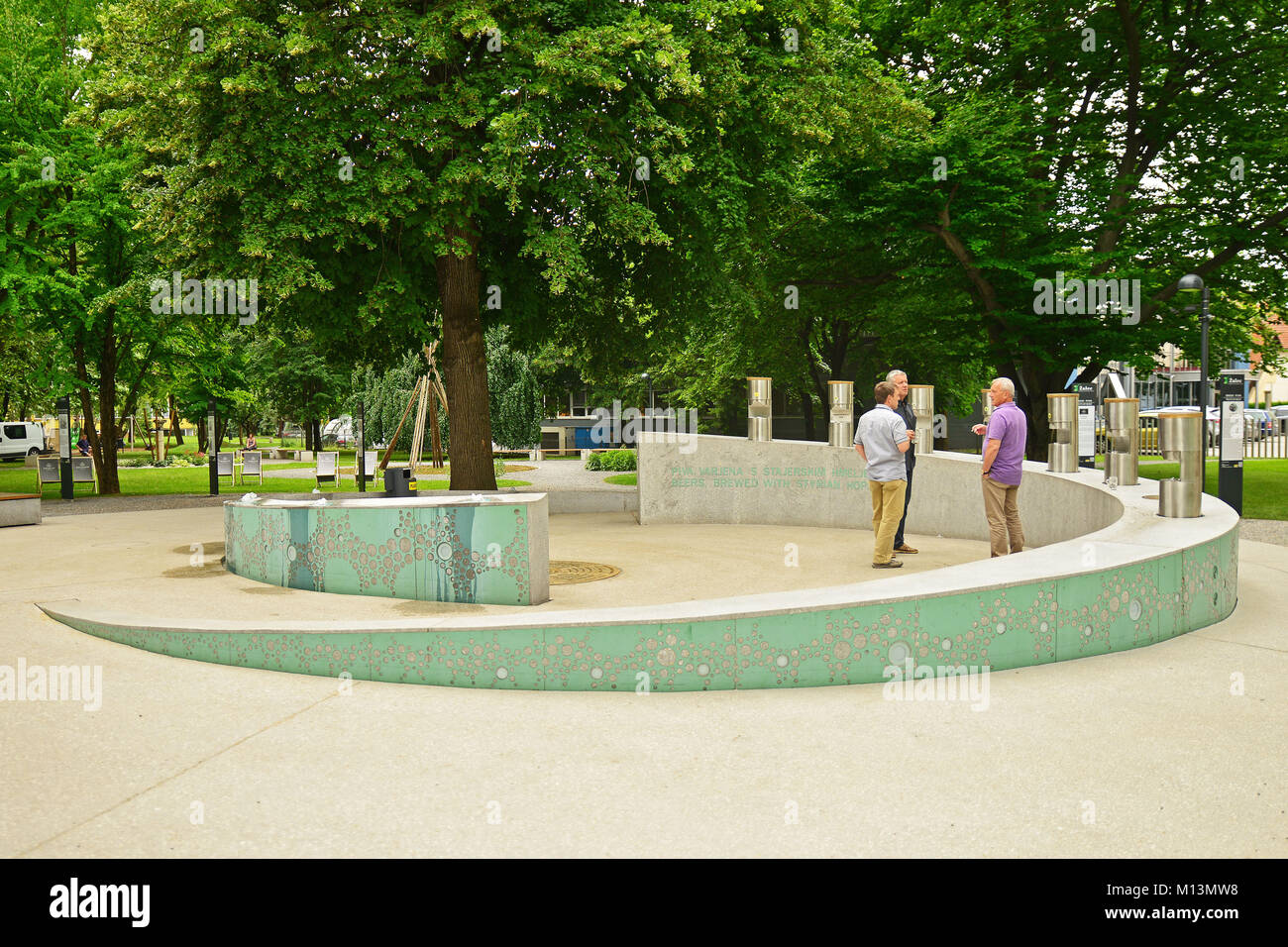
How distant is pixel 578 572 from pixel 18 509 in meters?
11.0

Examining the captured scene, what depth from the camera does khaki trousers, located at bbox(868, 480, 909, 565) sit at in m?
10.7

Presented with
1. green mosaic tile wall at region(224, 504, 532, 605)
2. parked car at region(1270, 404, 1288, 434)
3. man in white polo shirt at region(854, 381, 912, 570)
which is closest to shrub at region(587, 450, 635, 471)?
man in white polo shirt at region(854, 381, 912, 570)

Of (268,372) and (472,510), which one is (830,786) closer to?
(472,510)

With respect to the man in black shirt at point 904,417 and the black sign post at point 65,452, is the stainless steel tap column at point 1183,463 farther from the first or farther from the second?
the black sign post at point 65,452

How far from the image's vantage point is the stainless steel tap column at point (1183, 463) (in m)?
8.95

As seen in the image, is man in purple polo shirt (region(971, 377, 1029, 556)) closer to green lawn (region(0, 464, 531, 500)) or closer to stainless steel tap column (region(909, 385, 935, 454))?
stainless steel tap column (region(909, 385, 935, 454))

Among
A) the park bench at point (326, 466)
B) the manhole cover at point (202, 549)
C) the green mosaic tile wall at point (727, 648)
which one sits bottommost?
the manhole cover at point (202, 549)

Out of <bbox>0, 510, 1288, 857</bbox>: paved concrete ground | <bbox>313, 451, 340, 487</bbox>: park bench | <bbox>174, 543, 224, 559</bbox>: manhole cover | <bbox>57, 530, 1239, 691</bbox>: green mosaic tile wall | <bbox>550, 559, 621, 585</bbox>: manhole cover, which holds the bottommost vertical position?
<bbox>550, 559, 621, 585</bbox>: manhole cover

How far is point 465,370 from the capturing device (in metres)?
17.5

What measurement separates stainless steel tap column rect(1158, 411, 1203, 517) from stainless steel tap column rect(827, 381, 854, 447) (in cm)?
617

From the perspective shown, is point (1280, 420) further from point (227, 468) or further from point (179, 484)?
point (179, 484)

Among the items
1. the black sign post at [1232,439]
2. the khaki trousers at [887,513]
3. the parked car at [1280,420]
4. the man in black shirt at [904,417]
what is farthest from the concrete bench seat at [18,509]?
the parked car at [1280,420]

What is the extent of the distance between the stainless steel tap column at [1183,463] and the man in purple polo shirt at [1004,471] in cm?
127
